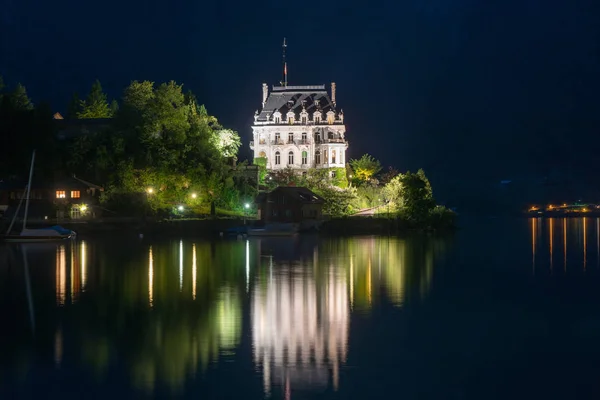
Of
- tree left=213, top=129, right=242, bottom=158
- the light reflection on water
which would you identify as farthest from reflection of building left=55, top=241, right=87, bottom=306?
tree left=213, top=129, right=242, bottom=158

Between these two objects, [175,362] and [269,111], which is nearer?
[175,362]

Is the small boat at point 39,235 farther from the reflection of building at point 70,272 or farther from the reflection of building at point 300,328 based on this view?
the reflection of building at point 300,328

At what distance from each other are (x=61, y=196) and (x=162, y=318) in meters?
49.6

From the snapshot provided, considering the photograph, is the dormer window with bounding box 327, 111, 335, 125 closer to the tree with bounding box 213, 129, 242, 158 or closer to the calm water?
the tree with bounding box 213, 129, 242, 158

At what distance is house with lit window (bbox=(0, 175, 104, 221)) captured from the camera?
231 ft

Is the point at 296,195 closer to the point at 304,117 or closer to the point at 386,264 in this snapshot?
the point at 304,117

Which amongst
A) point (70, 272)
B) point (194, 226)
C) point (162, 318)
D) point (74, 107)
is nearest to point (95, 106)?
point (74, 107)

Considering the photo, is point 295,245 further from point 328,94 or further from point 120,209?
point 328,94

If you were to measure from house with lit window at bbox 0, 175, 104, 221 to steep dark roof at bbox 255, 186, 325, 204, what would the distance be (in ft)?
54.6

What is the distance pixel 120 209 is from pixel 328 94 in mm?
39445

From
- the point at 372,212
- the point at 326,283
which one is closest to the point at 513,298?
the point at 326,283

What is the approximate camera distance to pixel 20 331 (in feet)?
75.9

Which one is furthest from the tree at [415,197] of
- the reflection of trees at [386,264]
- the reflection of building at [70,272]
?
the reflection of building at [70,272]

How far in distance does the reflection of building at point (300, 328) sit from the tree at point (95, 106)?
221 feet
